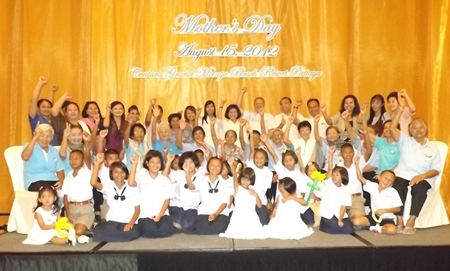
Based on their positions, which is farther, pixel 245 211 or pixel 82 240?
pixel 245 211

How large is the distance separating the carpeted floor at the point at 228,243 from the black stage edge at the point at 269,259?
83mm

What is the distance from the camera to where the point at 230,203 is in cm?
489

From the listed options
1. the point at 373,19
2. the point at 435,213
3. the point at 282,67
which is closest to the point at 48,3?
the point at 282,67

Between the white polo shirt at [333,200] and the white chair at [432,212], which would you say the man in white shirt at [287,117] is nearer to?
the white polo shirt at [333,200]

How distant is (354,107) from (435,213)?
1470mm

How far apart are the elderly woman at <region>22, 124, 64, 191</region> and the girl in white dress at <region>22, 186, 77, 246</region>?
20.0 inches

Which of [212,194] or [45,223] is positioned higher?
[212,194]

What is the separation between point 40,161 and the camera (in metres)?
5.00

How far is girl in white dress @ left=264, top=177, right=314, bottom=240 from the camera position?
15.0ft

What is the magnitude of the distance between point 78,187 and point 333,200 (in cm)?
231

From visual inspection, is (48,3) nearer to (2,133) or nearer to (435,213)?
(2,133)

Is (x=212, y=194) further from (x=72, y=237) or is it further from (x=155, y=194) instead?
(x=72, y=237)

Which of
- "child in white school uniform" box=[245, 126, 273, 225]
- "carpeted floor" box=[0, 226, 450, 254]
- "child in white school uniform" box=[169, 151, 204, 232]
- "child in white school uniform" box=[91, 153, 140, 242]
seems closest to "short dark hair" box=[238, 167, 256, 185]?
"child in white school uniform" box=[245, 126, 273, 225]

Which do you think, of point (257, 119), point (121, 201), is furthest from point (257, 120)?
point (121, 201)
